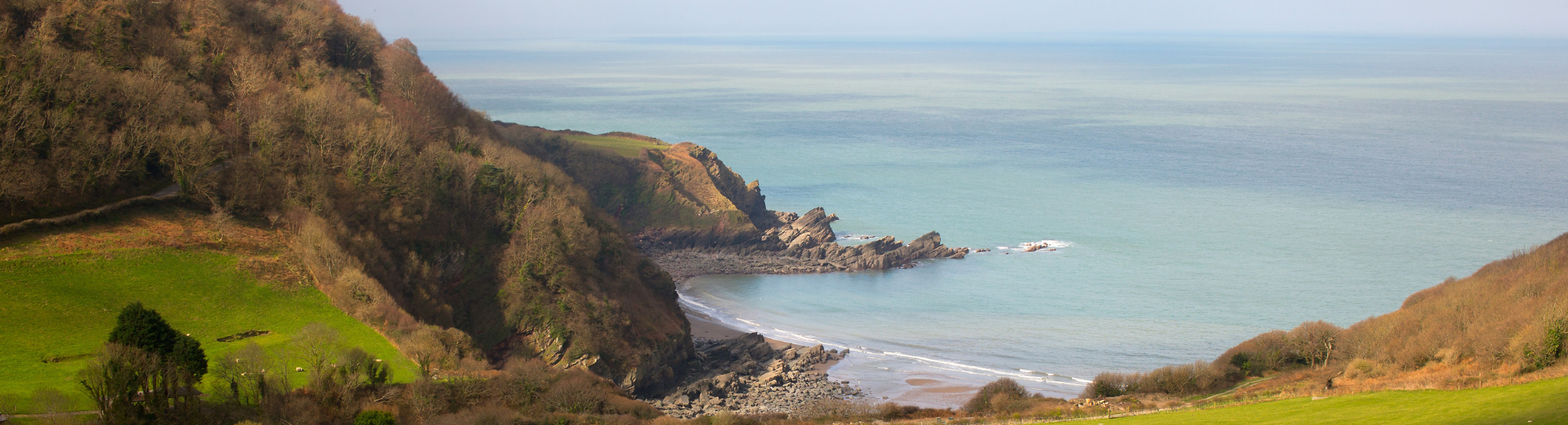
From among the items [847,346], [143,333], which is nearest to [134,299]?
[143,333]

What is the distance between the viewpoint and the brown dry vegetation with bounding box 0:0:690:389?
33875mm

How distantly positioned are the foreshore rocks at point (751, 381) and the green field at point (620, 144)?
3857 centimetres

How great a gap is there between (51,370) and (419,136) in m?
23.8

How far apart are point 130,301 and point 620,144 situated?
58.7 metres

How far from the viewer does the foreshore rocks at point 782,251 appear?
68.2m

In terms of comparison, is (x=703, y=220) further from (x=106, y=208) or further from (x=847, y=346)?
(x=106, y=208)

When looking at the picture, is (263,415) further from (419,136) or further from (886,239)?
(886,239)

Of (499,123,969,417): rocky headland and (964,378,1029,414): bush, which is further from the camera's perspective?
(499,123,969,417): rocky headland

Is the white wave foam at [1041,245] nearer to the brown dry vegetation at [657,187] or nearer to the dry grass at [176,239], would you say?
the brown dry vegetation at [657,187]

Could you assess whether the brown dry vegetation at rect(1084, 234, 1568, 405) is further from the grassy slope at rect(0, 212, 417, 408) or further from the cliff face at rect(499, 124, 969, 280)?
the cliff face at rect(499, 124, 969, 280)

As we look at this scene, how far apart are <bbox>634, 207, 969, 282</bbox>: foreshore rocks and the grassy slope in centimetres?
3334

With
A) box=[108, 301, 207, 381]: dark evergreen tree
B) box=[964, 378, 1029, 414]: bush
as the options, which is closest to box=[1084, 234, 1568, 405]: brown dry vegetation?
box=[964, 378, 1029, 414]: bush

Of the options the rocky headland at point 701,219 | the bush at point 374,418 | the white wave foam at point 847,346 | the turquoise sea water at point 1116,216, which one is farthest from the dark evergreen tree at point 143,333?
the rocky headland at point 701,219

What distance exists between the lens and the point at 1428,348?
28484 mm
